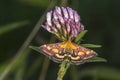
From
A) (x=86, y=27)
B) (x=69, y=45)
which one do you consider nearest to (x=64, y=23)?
(x=69, y=45)

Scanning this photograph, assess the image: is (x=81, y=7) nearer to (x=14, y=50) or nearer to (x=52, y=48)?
(x=14, y=50)

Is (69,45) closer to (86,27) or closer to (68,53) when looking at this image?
(68,53)

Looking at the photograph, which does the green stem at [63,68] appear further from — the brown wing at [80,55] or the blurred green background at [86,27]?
the blurred green background at [86,27]

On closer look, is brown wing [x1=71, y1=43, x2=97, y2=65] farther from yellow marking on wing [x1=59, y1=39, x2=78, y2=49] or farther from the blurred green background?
the blurred green background

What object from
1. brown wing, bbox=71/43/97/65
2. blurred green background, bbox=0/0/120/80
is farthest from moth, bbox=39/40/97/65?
blurred green background, bbox=0/0/120/80

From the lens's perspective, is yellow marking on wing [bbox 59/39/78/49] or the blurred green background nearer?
yellow marking on wing [bbox 59/39/78/49]
